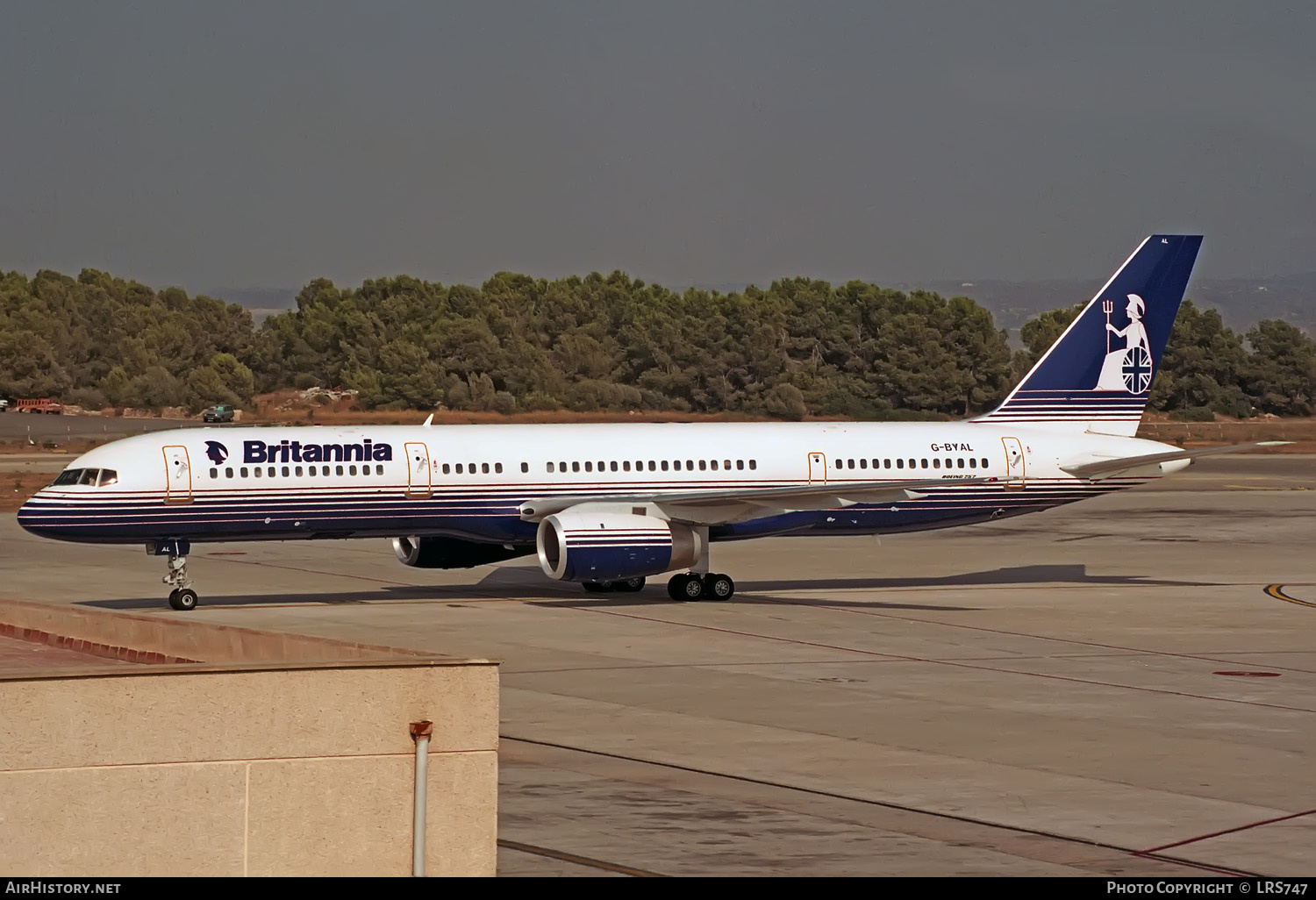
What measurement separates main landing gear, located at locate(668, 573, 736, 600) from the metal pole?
2510 cm

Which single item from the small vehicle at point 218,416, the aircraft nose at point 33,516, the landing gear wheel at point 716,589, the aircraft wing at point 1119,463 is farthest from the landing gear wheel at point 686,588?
the small vehicle at point 218,416

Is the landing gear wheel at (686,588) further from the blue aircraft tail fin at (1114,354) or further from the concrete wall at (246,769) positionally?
the concrete wall at (246,769)

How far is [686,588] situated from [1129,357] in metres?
12.9

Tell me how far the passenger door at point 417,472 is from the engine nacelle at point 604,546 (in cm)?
258

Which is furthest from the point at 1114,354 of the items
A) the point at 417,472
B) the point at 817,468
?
the point at 417,472

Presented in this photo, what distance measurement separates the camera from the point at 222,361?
174000 mm

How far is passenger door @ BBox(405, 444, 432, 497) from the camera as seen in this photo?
37.5 metres

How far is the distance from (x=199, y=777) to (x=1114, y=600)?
29666 millimetres

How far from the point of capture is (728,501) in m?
38.3

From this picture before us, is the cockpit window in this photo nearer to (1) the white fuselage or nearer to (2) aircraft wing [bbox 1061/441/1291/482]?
(1) the white fuselage

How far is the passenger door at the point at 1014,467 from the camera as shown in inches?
1633
